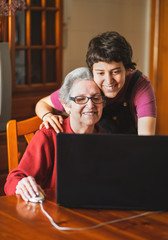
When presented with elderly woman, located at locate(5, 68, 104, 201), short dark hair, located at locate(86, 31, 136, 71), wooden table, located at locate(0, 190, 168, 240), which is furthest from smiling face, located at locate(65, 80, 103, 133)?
wooden table, located at locate(0, 190, 168, 240)

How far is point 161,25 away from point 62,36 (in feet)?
4.13

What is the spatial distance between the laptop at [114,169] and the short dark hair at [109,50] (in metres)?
0.65

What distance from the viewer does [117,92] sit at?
1879mm

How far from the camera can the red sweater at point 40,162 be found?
160 centimetres

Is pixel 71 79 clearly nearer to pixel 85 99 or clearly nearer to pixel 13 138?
pixel 85 99

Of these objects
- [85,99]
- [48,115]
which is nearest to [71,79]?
[85,99]

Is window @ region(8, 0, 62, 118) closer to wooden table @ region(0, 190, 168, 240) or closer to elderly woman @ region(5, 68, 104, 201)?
elderly woman @ region(5, 68, 104, 201)

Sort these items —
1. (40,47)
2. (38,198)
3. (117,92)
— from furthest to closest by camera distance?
(40,47), (117,92), (38,198)

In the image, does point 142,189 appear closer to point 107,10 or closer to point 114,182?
point 114,182

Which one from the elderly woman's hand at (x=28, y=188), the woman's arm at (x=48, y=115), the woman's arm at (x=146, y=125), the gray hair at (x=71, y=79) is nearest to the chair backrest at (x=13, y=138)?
the woman's arm at (x=48, y=115)

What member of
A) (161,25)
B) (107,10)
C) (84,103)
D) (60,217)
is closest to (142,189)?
(60,217)

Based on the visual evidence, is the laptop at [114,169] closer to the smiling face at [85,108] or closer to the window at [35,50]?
the smiling face at [85,108]

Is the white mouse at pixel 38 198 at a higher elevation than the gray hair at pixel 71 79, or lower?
lower

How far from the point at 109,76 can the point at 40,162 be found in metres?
0.48
